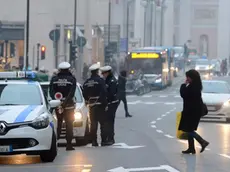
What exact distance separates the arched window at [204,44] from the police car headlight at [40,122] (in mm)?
141295

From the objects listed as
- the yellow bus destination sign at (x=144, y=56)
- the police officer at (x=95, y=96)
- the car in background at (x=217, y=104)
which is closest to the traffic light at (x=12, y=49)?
the yellow bus destination sign at (x=144, y=56)

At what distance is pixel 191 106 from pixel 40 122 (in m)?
3.58

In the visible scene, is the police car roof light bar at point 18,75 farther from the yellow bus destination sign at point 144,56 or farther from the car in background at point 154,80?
the yellow bus destination sign at point 144,56

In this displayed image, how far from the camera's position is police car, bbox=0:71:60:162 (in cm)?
1548

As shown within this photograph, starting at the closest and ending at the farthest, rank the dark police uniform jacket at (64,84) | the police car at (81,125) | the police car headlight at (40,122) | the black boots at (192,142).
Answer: the police car headlight at (40,122) → the black boots at (192,142) → the dark police uniform jacket at (64,84) → the police car at (81,125)

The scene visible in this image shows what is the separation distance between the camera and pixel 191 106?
17969 millimetres

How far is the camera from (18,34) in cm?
7144

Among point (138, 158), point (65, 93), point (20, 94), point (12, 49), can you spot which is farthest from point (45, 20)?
point (138, 158)

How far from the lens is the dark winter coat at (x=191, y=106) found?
17891 mm

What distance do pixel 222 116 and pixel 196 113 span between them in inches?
558

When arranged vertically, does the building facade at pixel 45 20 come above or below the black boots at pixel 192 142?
above

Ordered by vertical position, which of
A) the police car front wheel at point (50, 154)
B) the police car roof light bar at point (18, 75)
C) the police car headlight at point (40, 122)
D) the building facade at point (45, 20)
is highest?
the building facade at point (45, 20)

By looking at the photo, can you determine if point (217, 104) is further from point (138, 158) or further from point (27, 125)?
point (27, 125)

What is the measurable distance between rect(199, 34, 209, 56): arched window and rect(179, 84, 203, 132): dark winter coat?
139 m
